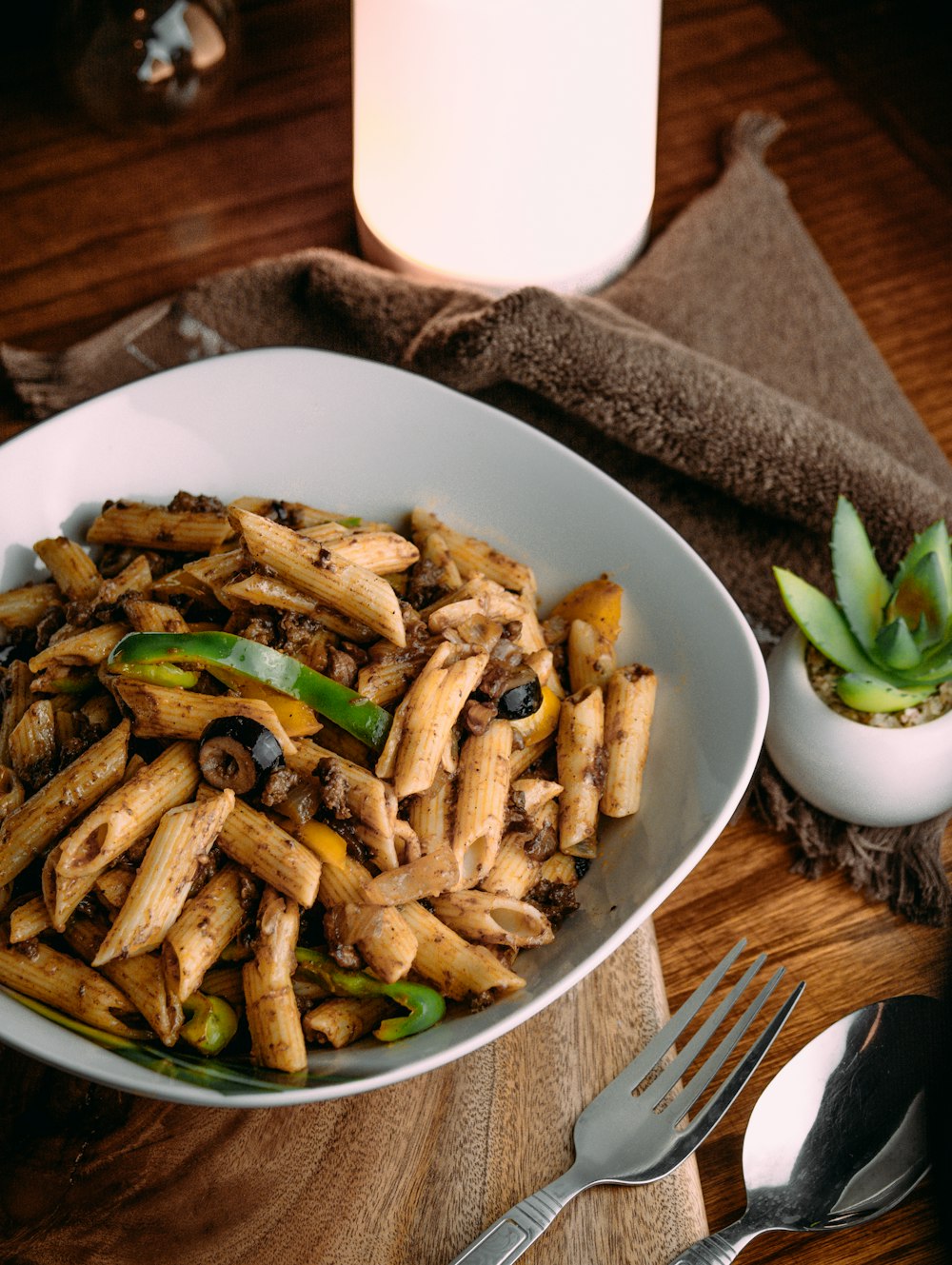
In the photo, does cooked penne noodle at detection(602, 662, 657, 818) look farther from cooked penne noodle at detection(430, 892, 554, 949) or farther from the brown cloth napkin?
the brown cloth napkin

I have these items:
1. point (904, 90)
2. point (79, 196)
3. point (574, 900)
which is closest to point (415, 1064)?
point (574, 900)

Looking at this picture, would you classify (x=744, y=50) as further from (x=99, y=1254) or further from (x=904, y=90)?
(x=99, y=1254)

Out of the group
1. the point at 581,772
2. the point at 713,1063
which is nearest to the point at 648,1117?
the point at 713,1063

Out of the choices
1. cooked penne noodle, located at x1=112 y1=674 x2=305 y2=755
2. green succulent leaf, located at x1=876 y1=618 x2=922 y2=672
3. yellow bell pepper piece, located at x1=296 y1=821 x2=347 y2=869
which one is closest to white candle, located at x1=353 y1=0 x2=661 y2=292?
green succulent leaf, located at x1=876 y1=618 x2=922 y2=672

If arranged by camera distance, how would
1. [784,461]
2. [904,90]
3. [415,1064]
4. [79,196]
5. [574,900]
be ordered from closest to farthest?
[415,1064], [574,900], [784,461], [79,196], [904,90]

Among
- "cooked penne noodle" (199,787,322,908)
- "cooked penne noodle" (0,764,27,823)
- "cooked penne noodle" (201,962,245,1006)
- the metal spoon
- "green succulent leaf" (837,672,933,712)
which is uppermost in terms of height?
→ "cooked penne noodle" (0,764,27,823)

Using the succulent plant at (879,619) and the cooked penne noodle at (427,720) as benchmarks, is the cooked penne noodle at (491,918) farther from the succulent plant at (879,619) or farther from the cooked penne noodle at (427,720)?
the succulent plant at (879,619)
